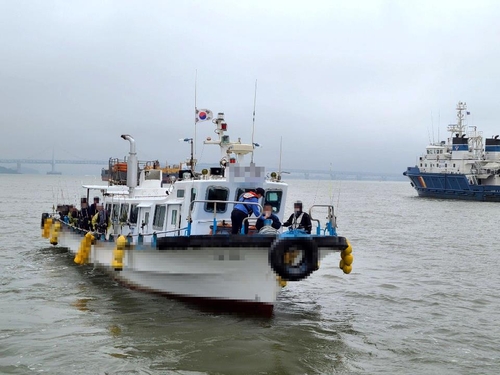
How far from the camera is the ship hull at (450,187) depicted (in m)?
76.6

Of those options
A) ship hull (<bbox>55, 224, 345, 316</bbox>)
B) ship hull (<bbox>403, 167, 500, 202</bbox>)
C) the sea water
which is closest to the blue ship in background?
ship hull (<bbox>403, 167, 500, 202</bbox>)

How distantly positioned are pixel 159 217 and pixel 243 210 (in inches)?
153

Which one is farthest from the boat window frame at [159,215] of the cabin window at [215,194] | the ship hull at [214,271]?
the cabin window at [215,194]

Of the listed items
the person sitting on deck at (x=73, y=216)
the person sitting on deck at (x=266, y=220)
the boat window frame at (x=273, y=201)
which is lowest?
the person sitting on deck at (x=73, y=216)

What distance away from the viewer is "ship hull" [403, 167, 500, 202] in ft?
251

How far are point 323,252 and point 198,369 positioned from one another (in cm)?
391

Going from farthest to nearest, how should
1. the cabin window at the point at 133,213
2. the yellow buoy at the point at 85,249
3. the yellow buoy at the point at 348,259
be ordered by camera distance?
the yellow buoy at the point at 85,249 < the cabin window at the point at 133,213 < the yellow buoy at the point at 348,259

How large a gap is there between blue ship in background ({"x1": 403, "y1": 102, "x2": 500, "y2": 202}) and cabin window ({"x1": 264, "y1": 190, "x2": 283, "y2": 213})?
221ft

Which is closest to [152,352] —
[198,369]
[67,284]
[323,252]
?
[198,369]

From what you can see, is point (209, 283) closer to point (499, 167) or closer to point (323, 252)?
point (323, 252)

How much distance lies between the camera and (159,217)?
54.3 feet

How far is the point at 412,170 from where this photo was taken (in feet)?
293

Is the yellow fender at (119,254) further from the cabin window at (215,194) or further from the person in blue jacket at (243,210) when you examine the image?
the person in blue jacket at (243,210)

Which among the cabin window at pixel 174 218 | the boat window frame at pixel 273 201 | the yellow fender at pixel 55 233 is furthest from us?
the yellow fender at pixel 55 233
